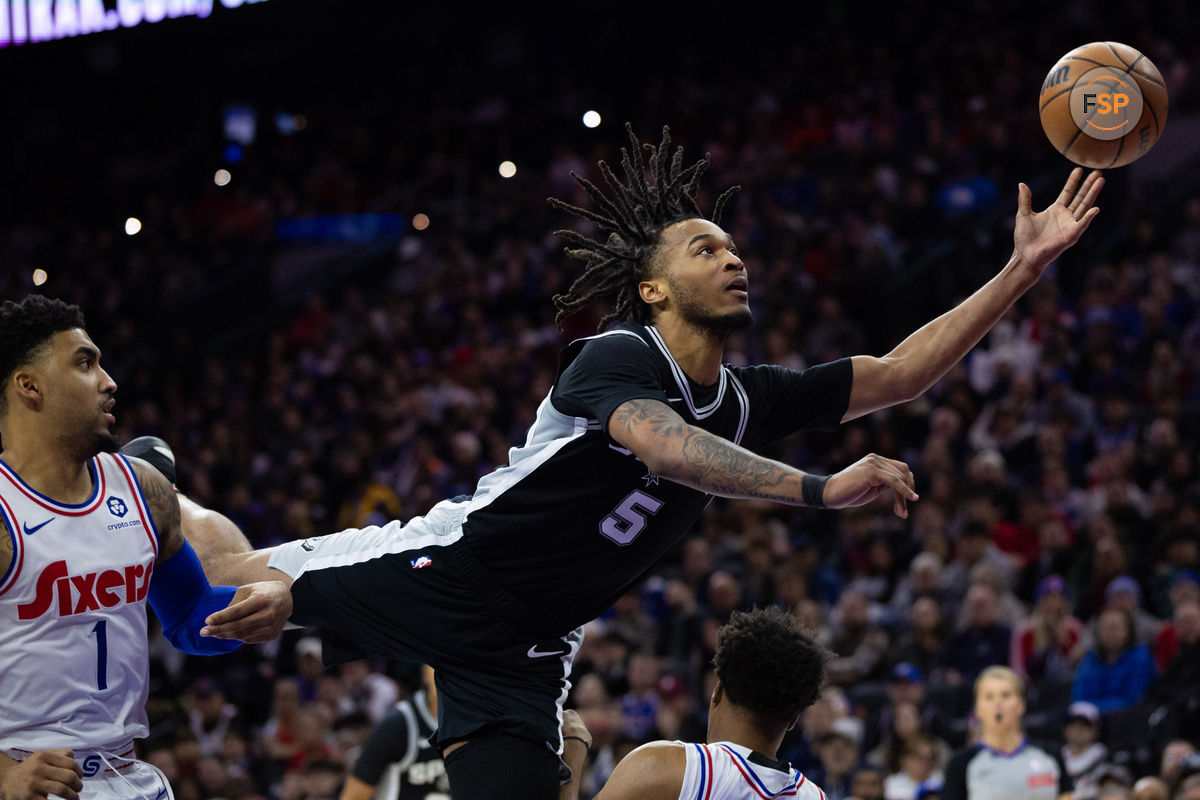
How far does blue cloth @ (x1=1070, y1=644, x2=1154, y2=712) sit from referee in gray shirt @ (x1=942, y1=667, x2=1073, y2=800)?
54.1 inches

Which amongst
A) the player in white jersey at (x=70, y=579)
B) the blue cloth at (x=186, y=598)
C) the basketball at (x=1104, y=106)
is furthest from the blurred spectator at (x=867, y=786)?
the player in white jersey at (x=70, y=579)

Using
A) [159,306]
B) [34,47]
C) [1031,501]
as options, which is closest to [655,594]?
[1031,501]

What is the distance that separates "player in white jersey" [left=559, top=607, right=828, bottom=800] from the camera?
4012mm

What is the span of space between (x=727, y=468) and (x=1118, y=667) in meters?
5.95

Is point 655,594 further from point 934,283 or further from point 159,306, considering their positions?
point 159,306

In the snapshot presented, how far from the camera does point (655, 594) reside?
35.6 feet

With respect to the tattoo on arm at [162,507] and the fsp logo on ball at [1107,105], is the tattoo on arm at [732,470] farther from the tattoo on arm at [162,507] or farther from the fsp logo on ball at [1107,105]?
the fsp logo on ball at [1107,105]

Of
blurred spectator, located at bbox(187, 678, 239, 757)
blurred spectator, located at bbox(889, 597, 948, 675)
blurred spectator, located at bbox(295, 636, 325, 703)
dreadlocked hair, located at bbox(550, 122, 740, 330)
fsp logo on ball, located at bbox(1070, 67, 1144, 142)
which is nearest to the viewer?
dreadlocked hair, located at bbox(550, 122, 740, 330)

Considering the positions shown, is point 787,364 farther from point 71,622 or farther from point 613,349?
point 71,622

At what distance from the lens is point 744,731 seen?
4.16 meters

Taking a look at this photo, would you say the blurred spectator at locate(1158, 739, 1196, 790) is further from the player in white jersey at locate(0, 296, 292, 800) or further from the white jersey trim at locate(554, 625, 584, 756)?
the player in white jersey at locate(0, 296, 292, 800)

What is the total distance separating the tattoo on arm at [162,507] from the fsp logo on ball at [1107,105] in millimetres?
3283

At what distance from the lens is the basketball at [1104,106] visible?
15.6 ft

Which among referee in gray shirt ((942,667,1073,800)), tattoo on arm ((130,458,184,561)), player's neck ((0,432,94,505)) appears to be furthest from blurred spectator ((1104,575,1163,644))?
player's neck ((0,432,94,505))
